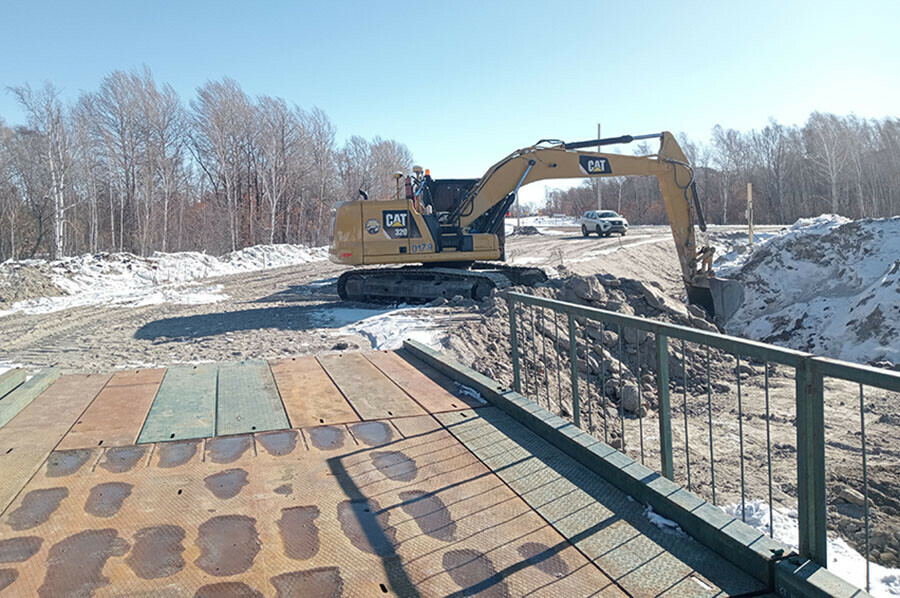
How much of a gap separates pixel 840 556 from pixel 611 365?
583cm

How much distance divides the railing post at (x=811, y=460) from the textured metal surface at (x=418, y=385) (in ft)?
10.2

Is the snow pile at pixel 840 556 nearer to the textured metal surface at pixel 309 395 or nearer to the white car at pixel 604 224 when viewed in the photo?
the textured metal surface at pixel 309 395

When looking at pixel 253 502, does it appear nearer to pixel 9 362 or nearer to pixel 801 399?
pixel 801 399

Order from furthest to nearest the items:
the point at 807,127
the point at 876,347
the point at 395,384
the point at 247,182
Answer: the point at 807,127 → the point at 247,182 → the point at 876,347 → the point at 395,384

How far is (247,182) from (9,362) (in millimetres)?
38250

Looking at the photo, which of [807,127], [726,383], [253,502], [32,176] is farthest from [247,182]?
[807,127]

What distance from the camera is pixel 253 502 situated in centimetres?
375

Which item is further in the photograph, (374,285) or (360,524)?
(374,285)

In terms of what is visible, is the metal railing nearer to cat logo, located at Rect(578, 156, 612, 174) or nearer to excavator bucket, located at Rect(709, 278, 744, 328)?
excavator bucket, located at Rect(709, 278, 744, 328)

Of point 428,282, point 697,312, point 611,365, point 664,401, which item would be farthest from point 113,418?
point 697,312

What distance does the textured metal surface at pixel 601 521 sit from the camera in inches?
112

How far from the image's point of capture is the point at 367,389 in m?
6.16

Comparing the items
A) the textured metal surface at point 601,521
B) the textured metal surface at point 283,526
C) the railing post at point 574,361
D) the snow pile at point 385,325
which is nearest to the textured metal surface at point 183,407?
the textured metal surface at point 283,526

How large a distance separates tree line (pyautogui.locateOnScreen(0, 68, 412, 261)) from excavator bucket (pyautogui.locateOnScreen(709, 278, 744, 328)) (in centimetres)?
2737
